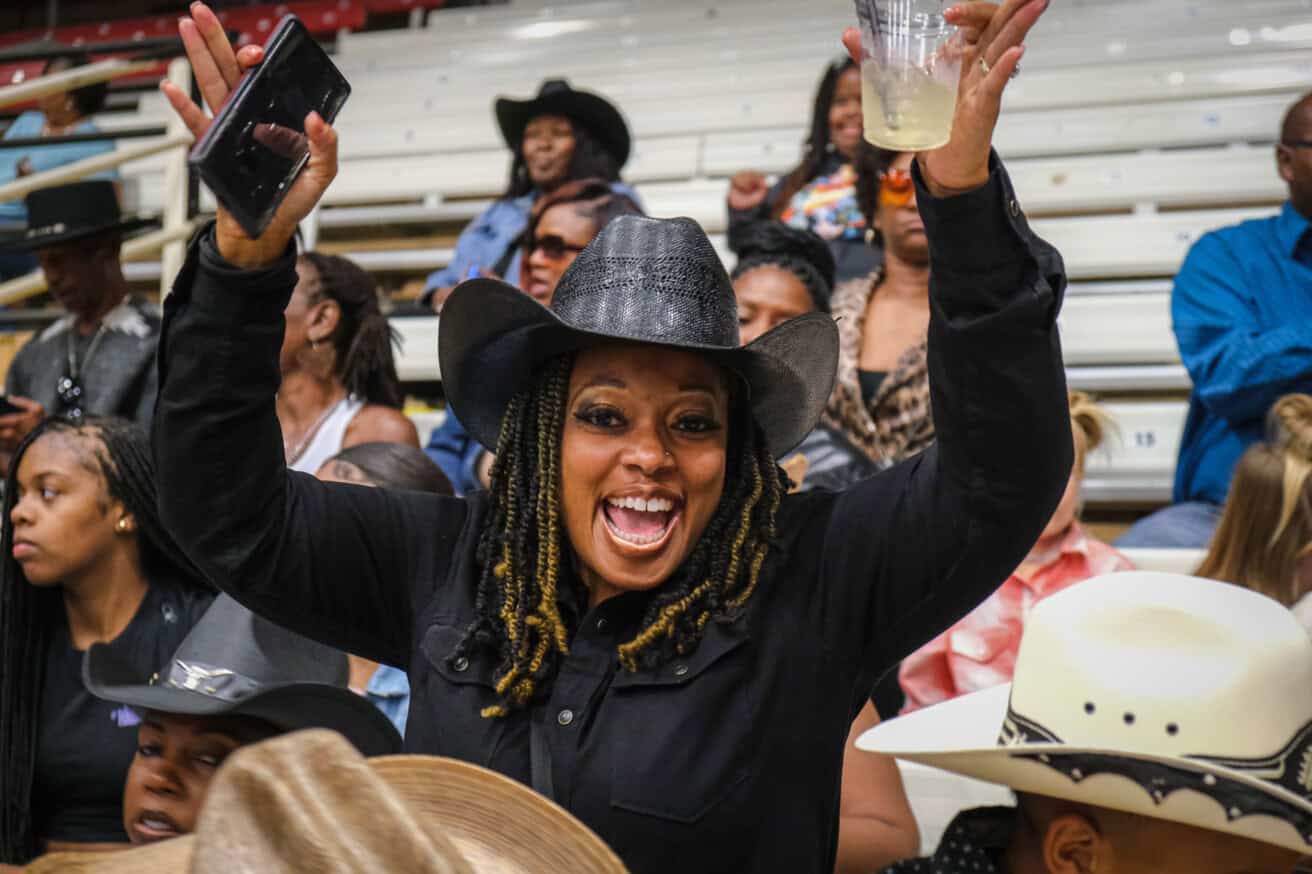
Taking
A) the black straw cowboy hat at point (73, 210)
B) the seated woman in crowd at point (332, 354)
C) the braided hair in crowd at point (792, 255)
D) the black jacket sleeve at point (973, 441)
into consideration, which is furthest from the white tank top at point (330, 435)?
the black jacket sleeve at point (973, 441)

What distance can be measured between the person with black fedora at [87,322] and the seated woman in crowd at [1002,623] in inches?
84.4

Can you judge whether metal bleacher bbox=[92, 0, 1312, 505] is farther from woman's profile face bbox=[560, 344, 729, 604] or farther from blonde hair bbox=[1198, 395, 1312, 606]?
woman's profile face bbox=[560, 344, 729, 604]

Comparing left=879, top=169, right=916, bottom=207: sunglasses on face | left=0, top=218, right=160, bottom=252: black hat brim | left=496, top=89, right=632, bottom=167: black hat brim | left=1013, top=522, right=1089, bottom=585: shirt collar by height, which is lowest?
left=1013, top=522, right=1089, bottom=585: shirt collar

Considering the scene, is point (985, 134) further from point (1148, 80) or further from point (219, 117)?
point (1148, 80)

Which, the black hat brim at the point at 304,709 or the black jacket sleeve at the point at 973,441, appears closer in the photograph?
the black jacket sleeve at the point at 973,441

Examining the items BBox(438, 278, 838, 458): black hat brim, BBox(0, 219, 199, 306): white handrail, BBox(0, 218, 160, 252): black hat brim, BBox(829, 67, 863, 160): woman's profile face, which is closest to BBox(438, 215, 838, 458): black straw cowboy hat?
BBox(438, 278, 838, 458): black hat brim

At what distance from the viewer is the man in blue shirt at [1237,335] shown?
3664mm

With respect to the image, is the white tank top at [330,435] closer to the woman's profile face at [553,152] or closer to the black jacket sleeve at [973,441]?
the woman's profile face at [553,152]

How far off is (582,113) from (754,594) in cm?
326

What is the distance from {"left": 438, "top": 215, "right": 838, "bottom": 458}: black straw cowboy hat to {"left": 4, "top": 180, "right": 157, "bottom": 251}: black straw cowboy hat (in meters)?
3.13

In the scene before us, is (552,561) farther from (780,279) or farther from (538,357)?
(780,279)

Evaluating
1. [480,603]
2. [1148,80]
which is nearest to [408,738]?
[480,603]

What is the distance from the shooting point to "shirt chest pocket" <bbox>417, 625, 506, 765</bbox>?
5.40ft

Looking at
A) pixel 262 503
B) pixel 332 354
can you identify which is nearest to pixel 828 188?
pixel 332 354
